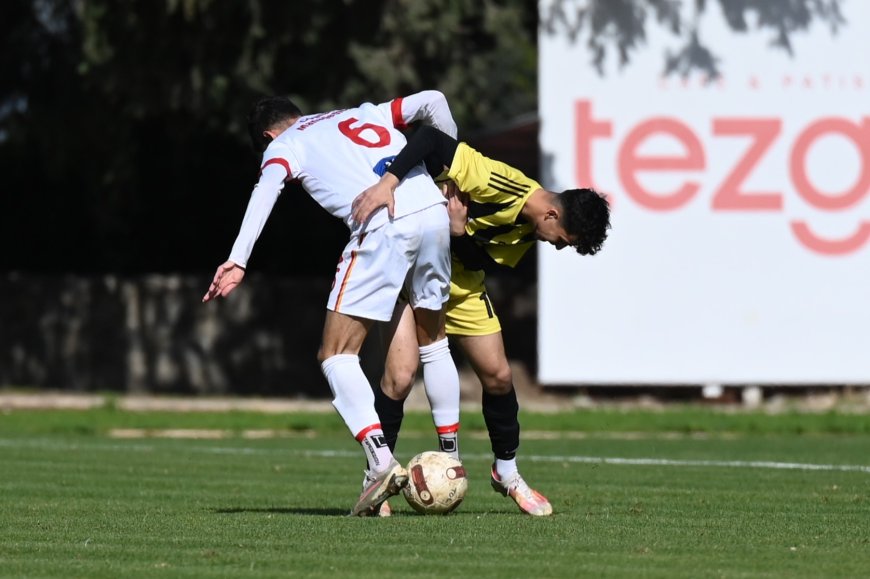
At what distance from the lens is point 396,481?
8516mm

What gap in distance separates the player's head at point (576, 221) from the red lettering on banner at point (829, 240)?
1530 cm

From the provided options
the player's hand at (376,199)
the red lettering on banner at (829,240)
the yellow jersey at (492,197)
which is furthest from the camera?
the red lettering on banner at (829,240)

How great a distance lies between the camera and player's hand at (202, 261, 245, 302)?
322 inches

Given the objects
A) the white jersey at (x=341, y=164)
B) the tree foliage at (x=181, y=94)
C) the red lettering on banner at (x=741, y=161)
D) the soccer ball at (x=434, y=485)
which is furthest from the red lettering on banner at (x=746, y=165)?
the soccer ball at (x=434, y=485)

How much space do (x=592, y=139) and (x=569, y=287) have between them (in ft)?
6.44

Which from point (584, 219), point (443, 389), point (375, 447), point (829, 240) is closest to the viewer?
point (375, 447)

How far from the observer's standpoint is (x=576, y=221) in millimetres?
8742

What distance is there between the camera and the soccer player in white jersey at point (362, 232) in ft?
28.2

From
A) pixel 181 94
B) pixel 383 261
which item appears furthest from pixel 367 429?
pixel 181 94

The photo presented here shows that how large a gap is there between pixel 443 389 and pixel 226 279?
1581mm

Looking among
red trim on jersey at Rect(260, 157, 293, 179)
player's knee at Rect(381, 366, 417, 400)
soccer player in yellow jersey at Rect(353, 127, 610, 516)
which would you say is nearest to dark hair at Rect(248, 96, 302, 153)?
red trim on jersey at Rect(260, 157, 293, 179)

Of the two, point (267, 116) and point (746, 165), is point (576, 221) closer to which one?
point (267, 116)

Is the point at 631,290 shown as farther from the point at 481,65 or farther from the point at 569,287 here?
the point at 481,65

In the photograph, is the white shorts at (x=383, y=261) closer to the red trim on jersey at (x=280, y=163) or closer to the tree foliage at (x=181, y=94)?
the red trim on jersey at (x=280, y=163)
